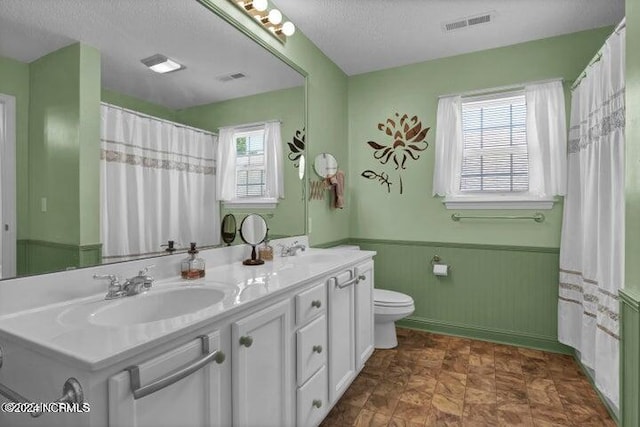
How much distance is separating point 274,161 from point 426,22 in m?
1.48

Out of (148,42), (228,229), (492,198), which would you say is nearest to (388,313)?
(492,198)

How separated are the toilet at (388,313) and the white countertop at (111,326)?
1144 mm

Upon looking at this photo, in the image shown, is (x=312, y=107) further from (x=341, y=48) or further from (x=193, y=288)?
(x=193, y=288)

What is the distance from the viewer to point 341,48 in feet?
9.14

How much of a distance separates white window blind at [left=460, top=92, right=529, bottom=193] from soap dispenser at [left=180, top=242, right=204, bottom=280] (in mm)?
2237

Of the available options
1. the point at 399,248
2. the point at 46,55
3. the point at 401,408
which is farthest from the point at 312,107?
the point at 401,408

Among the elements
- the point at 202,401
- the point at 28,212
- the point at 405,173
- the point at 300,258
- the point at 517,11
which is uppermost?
the point at 517,11

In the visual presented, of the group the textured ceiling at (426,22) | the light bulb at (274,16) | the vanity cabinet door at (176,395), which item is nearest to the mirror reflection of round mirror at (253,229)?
the vanity cabinet door at (176,395)

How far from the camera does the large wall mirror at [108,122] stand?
1.10 m

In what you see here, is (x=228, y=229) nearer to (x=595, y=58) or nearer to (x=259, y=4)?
(x=259, y=4)

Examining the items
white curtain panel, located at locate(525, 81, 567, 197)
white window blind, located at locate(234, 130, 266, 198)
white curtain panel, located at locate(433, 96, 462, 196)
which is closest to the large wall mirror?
white window blind, located at locate(234, 130, 266, 198)

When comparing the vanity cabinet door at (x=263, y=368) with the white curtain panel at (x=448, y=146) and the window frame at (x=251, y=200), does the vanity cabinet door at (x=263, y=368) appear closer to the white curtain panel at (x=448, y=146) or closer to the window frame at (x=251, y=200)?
the window frame at (x=251, y=200)

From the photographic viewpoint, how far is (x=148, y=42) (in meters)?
1.47

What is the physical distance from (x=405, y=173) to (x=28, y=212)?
265 cm
